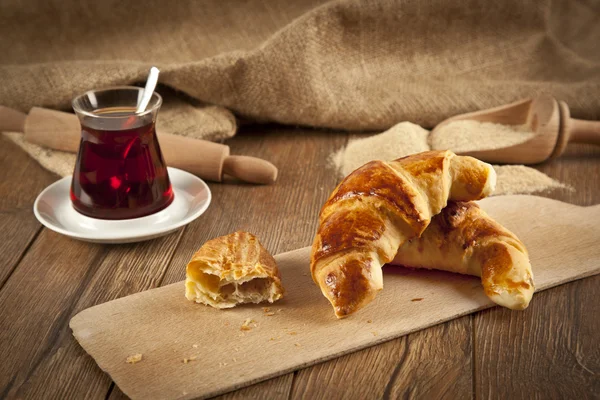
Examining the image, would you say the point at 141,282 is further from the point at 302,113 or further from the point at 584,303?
the point at 302,113

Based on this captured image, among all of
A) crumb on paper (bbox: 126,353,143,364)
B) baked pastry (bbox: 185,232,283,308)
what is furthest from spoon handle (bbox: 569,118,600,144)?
crumb on paper (bbox: 126,353,143,364)

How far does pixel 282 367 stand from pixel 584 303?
762mm

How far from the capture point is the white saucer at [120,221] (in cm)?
197

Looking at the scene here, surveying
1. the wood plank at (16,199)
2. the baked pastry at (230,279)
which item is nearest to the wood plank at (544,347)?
the baked pastry at (230,279)

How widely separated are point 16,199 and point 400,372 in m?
1.49

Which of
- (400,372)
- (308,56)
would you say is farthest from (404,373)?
(308,56)

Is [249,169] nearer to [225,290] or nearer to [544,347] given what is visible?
[225,290]

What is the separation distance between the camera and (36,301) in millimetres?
1791

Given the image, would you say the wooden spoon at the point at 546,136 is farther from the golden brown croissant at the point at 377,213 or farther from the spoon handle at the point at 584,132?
the golden brown croissant at the point at 377,213

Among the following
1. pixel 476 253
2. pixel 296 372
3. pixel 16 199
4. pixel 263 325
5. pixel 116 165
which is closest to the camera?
pixel 296 372

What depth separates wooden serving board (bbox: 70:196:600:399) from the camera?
1.47 meters

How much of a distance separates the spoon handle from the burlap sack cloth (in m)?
0.37

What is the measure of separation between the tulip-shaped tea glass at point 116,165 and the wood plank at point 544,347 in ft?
3.22

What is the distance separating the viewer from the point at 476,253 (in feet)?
5.75
